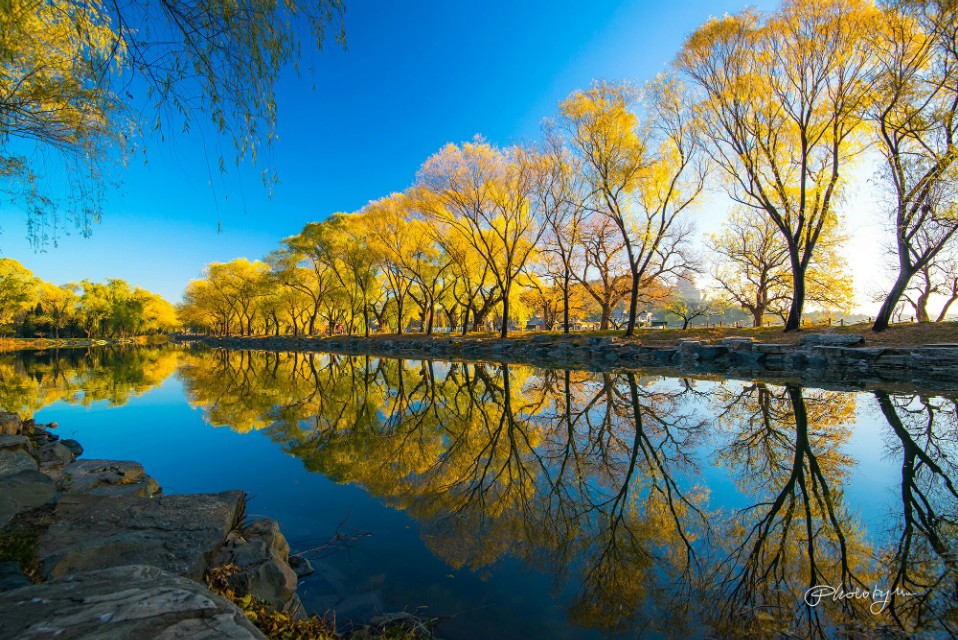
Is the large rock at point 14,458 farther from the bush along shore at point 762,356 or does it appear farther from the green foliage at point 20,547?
the bush along shore at point 762,356

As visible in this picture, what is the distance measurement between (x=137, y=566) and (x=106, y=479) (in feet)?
12.3

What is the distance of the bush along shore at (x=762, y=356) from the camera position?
34.1 feet

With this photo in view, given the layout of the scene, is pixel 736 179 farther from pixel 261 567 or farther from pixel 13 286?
pixel 13 286

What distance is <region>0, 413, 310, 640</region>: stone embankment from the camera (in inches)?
49.0

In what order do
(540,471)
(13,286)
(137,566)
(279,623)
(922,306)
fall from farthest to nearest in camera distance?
(13,286)
(922,306)
(540,471)
(279,623)
(137,566)

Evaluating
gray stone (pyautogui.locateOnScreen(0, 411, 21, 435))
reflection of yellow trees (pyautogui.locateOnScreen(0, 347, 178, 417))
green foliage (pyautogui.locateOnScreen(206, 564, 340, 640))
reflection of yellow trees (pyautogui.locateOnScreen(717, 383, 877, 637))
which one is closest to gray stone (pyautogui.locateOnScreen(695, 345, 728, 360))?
reflection of yellow trees (pyautogui.locateOnScreen(717, 383, 877, 637))

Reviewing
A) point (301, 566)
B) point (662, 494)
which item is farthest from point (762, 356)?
point (301, 566)

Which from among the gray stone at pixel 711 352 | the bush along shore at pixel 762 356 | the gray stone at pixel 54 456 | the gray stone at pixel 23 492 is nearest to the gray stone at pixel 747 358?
the bush along shore at pixel 762 356

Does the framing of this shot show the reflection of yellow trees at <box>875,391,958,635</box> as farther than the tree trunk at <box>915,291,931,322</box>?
No

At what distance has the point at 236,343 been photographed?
55.1 meters

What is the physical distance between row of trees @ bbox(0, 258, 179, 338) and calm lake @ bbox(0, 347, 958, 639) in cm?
5473

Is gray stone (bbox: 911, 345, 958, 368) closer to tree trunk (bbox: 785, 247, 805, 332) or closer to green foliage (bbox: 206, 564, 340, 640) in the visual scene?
tree trunk (bbox: 785, 247, 805, 332)

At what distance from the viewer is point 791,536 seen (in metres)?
3.14

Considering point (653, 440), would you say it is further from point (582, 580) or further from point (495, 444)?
point (582, 580)
